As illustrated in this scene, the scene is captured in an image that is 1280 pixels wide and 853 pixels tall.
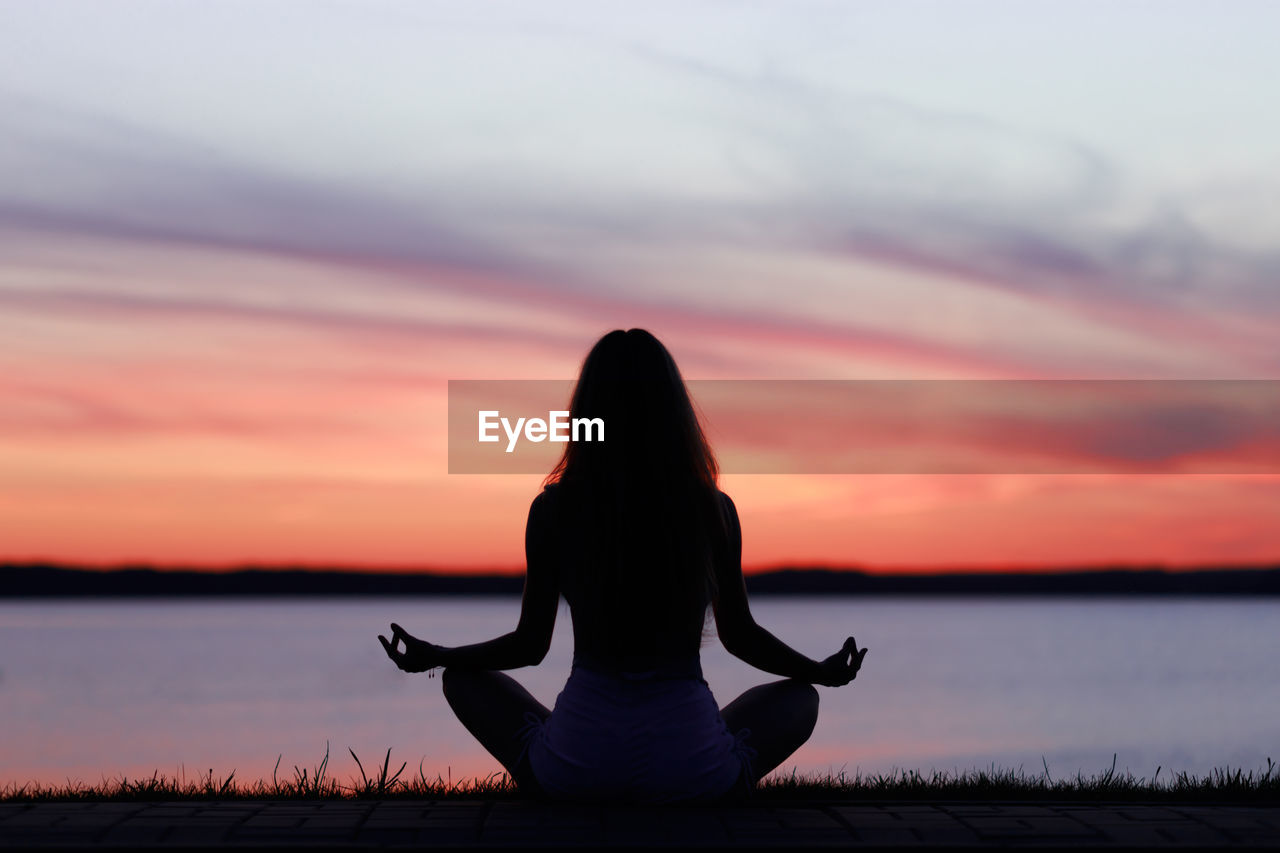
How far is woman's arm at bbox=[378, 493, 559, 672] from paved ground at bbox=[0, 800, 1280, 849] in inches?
21.7

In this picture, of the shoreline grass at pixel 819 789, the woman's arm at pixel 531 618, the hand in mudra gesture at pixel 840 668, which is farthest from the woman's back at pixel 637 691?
the shoreline grass at pixel 819 789

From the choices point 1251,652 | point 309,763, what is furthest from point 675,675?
point 1251,652

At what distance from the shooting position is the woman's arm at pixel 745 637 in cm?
451

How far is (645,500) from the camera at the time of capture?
14.3 ft

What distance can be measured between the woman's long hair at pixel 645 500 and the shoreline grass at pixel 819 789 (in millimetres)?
1334

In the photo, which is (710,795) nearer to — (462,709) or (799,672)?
(799,672)

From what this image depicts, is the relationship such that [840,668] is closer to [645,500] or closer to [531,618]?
[645,500]

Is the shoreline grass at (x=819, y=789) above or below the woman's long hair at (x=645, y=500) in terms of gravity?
below

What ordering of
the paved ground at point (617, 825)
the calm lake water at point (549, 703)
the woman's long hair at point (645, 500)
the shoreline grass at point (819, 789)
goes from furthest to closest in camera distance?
the calm lake water at point (549, 703), the shoreline grass at point (819, 789), the woman's long hair at point (645, 500), the paved ground at point (617, 825)

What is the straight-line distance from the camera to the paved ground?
12.8ft

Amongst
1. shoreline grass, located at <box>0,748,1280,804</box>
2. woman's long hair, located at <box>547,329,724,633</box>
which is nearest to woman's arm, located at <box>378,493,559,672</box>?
woman's long hair, located at <box>547,329,724,633</box>

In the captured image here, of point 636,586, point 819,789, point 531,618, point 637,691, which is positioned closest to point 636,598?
point 636,586

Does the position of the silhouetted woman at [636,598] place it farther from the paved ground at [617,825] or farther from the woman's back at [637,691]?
the paved ground at [617,825]

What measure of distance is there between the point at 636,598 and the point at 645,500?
14.1 inches
